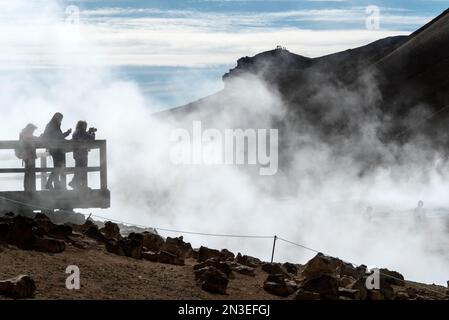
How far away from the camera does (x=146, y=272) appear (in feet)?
35.6

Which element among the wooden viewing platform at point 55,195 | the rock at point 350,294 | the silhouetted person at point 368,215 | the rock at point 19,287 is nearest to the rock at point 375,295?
the rock at point 350,294

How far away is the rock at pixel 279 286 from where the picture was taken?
10508 millimetres

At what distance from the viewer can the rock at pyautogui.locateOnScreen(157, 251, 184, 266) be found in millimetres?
11773

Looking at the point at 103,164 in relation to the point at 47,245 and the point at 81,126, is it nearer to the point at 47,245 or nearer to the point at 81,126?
the point at 81,126

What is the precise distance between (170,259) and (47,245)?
68.2 inches

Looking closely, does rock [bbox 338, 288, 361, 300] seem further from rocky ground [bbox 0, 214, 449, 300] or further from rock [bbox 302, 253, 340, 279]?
rock [bbox 302, 253, 340, 279]

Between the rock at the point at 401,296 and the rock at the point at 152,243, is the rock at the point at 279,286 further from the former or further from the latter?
the rock at the point at 152,243

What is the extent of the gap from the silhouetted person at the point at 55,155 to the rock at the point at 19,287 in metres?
5.97

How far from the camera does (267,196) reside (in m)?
37.6

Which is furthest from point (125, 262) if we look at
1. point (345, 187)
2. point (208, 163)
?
point (345, 187)

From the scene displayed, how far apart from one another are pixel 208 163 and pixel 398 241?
38.7ft

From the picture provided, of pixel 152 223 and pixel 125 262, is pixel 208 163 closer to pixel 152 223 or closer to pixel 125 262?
pixel 152 223

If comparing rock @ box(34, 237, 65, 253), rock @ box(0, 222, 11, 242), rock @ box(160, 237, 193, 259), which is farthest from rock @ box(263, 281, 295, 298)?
rock @ box(0, 222, 11, 242)

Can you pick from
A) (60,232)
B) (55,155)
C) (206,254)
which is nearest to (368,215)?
(55,155)
